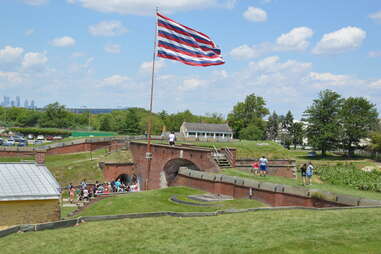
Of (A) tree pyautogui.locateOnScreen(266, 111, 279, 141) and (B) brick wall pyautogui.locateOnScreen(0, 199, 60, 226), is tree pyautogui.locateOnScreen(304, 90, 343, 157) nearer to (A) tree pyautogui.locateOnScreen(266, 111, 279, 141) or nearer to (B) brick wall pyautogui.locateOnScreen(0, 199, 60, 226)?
(A) tree pyautogui.locateOnScreen(266, 111, 279, 141)

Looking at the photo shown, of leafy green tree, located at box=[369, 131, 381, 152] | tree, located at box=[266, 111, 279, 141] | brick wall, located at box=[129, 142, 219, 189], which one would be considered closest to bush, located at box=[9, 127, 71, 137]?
brick wall, located at box=[129, 142, 219, 189]

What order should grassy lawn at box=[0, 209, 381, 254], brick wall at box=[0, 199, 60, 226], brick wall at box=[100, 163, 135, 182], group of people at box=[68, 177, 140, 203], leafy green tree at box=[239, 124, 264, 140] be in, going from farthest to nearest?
leafy green tree at box=[239, 124, 264, 140], brick wall at box=[100, 163, 135, 182], group of people at box=[68, 177, 140, 203], brick wall at box=[0, 199, 60, 226], grassy lawn at box=[0, 209, 381, 254]

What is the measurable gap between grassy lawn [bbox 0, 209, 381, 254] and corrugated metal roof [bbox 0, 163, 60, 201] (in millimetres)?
2143

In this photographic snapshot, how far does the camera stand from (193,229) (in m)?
13.6

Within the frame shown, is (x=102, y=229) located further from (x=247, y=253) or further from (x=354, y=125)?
(x=354, y=125)

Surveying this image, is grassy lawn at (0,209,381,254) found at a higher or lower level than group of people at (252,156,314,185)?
lower

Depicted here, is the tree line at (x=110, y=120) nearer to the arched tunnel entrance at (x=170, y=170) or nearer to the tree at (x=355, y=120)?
the tree at (x=355, y=120)

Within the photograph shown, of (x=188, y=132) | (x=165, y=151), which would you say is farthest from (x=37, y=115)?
(x=165, y=151)

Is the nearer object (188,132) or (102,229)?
(102,229)

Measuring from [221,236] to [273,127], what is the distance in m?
114

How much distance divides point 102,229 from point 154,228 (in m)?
1.74

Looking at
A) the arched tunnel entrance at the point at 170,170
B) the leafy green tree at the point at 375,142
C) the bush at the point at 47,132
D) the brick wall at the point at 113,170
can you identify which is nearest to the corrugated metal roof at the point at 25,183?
the arched tunnel entrance at the point at 170,170

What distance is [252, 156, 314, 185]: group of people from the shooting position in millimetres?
22844

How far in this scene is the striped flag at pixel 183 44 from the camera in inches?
906
